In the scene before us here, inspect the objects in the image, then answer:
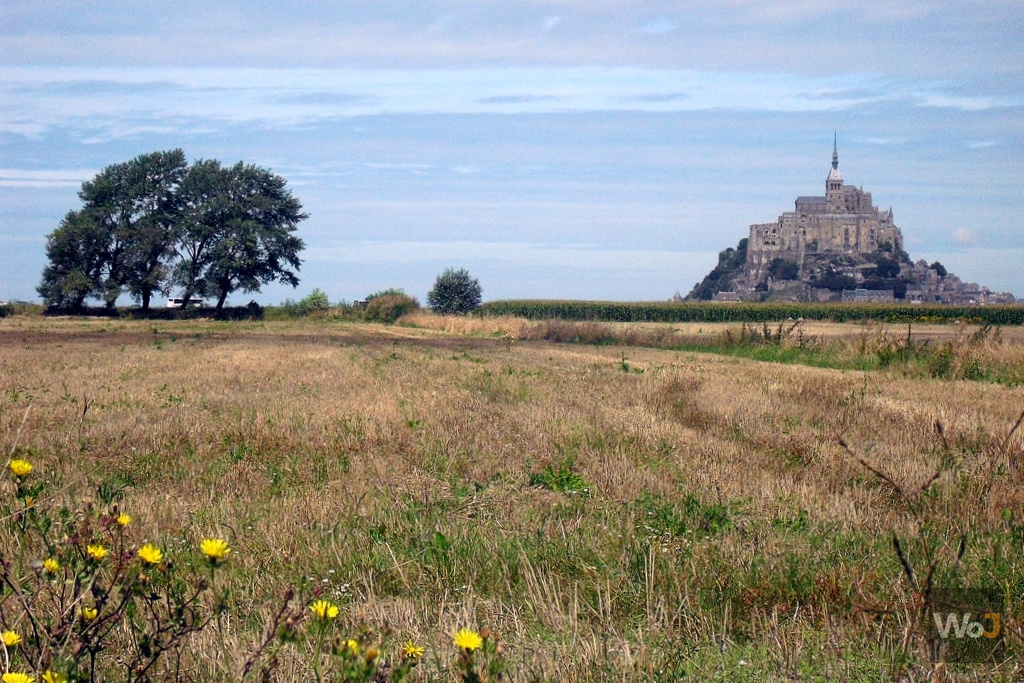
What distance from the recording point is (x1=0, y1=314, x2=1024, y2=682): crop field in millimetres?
3902

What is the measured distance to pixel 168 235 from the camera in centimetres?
7831

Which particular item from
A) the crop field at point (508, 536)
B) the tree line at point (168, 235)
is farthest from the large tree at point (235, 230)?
the crop field at point (508, 536)

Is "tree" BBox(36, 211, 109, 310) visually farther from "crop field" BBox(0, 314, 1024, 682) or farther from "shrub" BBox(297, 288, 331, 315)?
"crop field" BBox(0, 314, 1024, 682)

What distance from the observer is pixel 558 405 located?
43.0 feet

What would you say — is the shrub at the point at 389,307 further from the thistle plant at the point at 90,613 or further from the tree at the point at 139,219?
the thistle plant at the point at 90,613

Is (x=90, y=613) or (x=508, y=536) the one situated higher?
(x=90, y=613)

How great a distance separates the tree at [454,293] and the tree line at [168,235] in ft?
43.0

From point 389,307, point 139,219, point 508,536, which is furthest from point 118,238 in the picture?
point 508,536

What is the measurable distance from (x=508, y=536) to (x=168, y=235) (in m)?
78.4

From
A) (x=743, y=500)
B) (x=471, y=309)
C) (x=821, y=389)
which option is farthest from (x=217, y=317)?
(x=743, y=500)

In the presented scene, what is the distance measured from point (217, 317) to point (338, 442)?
7030 centimetres

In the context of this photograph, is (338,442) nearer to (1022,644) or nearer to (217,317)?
(1022,644)

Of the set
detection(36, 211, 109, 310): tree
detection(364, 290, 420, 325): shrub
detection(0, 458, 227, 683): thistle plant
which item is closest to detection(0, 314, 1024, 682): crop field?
detection(0, 458, 227, 683): thistle plant

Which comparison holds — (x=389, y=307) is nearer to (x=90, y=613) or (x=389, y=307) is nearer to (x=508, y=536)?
(x=508, y=536)
